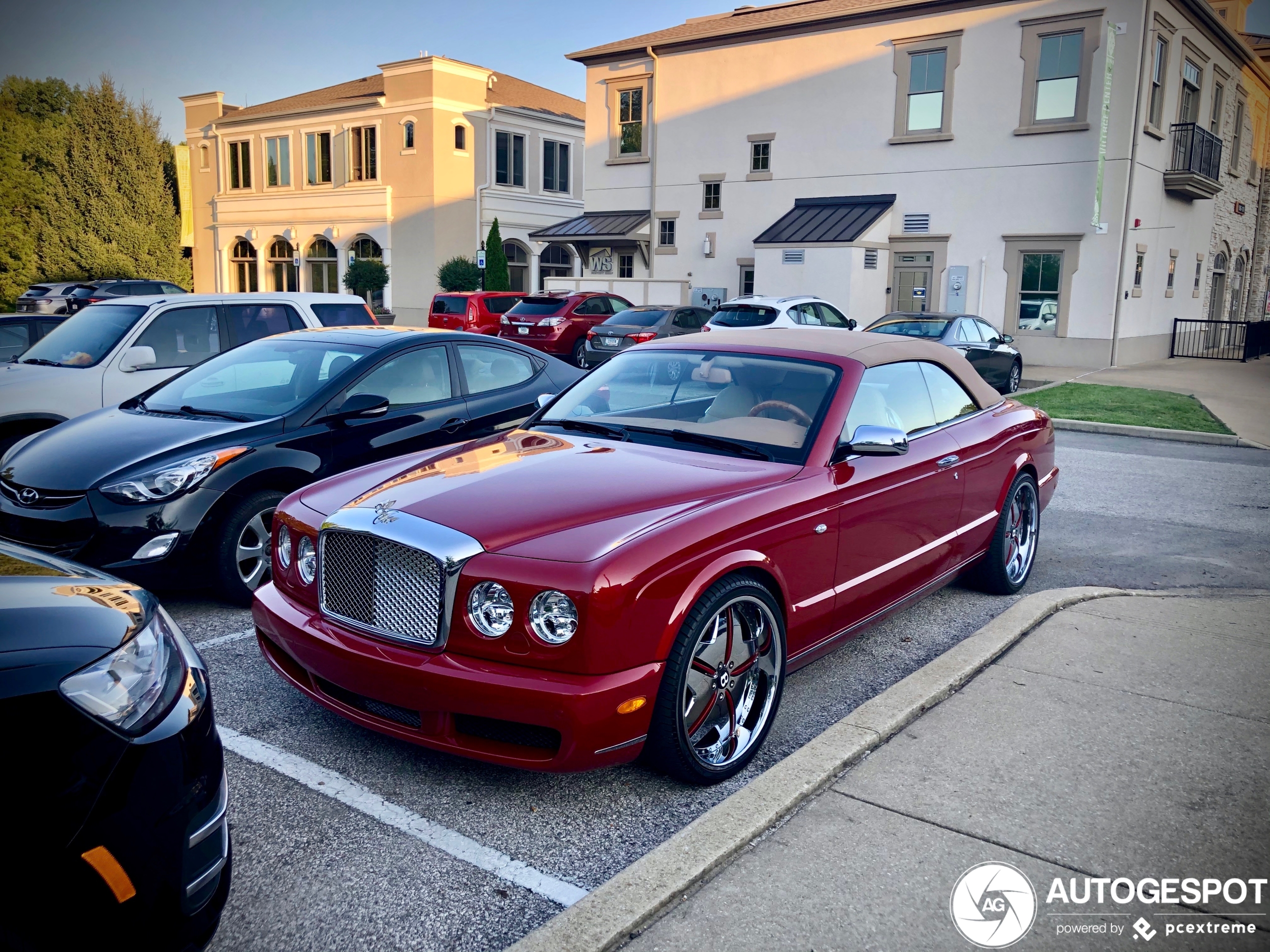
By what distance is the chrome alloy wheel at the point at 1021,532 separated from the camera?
6.11 meters

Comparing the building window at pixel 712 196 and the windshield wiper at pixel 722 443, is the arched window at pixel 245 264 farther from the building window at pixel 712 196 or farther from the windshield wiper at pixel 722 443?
the windshield wiper at pixel 722 443

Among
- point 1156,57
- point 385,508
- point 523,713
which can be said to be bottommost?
point 523,713

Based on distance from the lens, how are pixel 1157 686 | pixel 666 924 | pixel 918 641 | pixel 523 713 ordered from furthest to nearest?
pixel 918 641 < pixel 1157 686 < pixel 523 713 < pixel 666 924

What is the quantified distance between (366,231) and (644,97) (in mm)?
17358

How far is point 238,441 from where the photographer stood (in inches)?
226

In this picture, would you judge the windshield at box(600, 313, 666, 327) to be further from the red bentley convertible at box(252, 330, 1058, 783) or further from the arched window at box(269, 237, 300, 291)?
the arched window at box(269, 237, 300, 291)

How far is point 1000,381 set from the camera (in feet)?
58.4

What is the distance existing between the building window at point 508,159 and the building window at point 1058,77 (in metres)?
24.0

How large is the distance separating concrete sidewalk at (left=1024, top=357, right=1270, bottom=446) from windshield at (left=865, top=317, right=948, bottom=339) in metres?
4.36

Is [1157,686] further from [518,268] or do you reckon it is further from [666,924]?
[518,268]

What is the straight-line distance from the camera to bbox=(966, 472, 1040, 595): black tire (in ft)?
19.6

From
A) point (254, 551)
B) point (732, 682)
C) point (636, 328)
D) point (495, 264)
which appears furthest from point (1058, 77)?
point (732, 682)

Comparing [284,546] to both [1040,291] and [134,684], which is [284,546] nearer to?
[134,684]

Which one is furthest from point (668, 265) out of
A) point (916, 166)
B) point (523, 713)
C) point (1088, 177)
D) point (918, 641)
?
point (523, 713)
